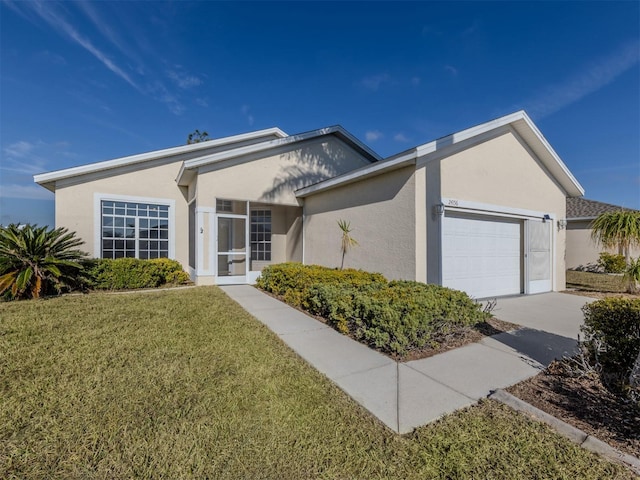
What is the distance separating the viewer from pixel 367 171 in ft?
26.7

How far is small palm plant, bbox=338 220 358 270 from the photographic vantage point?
9.16 metres

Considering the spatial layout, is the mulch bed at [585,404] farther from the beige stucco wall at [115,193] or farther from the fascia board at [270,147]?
the beige stucco wall at [115,193]

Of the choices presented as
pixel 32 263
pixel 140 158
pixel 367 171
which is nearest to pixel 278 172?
pixel 367 171

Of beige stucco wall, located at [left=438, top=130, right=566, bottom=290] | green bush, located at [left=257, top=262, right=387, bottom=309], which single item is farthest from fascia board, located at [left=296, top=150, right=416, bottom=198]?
green bush, located at [left=257, top=262, right=387, bottom=309]

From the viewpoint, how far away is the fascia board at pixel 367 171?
6.96 meters

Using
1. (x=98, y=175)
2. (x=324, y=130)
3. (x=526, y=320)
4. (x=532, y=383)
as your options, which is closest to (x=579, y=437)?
(x=532, y=383)

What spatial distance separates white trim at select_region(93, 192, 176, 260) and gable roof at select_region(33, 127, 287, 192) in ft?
3.26

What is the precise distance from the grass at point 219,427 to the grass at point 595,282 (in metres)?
12.7

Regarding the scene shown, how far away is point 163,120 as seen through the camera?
15.8 metres

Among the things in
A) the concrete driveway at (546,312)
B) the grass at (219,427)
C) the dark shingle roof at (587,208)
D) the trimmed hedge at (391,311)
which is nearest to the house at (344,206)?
the concrete driveway at (546,312)

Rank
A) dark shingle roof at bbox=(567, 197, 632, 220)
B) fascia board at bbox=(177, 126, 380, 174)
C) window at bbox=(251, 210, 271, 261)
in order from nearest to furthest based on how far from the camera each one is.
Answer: fascia board at bbox=(177, 126, 380, 174), window at bbox=(251, 210, 271, 261), dark shingle roof at bbox=(567, 197, 632, 220)

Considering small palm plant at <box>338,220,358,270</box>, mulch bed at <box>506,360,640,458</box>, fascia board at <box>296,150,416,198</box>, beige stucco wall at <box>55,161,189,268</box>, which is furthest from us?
beige stucco wall at <box>55,161,189,268</box>

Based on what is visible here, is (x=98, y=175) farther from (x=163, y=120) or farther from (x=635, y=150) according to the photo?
(x=635, y=150)

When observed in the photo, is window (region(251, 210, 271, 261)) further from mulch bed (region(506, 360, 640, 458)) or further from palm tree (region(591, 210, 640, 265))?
palm tree (region(591, 210, 640, 265))
